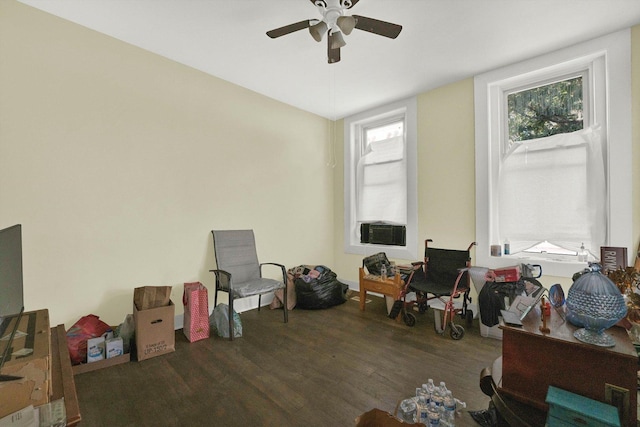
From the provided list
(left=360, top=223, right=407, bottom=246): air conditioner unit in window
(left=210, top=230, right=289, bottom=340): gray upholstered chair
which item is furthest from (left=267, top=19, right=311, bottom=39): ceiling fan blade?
(left=360, top=223, right=407, bottom=246): air conditioner unit in window

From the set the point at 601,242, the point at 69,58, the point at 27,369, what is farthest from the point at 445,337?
the point at 69,58

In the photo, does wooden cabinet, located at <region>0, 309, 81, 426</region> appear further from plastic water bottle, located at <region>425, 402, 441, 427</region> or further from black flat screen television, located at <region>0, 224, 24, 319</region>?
plastic water bottle, located at <region>425, 402, 441, 427</region>

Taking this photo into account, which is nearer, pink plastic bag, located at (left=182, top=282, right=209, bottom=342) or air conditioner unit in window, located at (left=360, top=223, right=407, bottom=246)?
pink plastic bag, located at (left=182, top=282, right=209, bottom=342)

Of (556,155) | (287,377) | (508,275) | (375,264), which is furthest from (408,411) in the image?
(556,155)

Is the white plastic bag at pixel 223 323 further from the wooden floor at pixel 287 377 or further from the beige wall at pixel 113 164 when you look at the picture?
the beige wall at pixel 113 164

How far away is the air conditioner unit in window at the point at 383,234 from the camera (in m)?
3.94

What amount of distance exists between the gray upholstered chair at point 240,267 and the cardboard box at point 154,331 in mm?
582

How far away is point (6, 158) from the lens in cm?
209

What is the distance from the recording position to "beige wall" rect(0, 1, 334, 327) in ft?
7.13

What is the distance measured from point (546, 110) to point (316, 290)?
332 cm

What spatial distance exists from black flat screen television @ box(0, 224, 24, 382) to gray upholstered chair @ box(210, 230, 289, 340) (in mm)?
1540

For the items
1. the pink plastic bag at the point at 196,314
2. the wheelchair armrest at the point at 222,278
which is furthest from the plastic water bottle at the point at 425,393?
the pink plastic bag at the point at 196,314

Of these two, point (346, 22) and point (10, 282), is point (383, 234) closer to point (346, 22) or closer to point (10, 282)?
point (346, 22)

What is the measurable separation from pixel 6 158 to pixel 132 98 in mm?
1079
